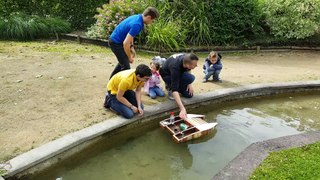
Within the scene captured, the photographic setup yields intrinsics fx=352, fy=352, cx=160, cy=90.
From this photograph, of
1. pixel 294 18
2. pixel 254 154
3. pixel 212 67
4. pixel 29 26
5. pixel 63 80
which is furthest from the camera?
pixel 29 26

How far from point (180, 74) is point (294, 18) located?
6.38 meters

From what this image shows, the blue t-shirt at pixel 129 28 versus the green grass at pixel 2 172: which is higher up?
the blue t-shirt at pixel 129 28

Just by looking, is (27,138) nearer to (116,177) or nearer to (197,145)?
(116,177)

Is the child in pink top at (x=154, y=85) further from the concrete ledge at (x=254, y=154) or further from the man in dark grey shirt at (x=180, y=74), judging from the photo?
the concrete ledge at (x=254, y=154)

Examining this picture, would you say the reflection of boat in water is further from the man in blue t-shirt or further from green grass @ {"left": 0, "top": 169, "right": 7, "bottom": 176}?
green grass @ {"left": 0, "top": 169, "right": 7, "bottom": 176}

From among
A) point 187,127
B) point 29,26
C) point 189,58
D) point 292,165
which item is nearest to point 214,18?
point 189,58

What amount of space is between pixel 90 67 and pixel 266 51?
17.8 ft

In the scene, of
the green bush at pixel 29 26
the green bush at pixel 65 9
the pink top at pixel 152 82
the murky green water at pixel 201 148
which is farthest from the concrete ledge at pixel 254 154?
the green bush at pixel 65 9

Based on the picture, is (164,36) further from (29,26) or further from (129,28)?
(29,26)

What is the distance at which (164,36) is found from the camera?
955 cm

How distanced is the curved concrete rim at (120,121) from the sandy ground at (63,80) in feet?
0.68

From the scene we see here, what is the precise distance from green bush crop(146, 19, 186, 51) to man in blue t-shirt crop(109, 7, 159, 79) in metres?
3.59

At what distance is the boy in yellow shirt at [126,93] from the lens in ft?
16.8

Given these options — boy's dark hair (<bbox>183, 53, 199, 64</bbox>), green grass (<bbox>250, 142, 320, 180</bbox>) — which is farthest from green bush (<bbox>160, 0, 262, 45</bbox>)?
green grass (<bbox>250, 142, 320, 180</bbox>)
